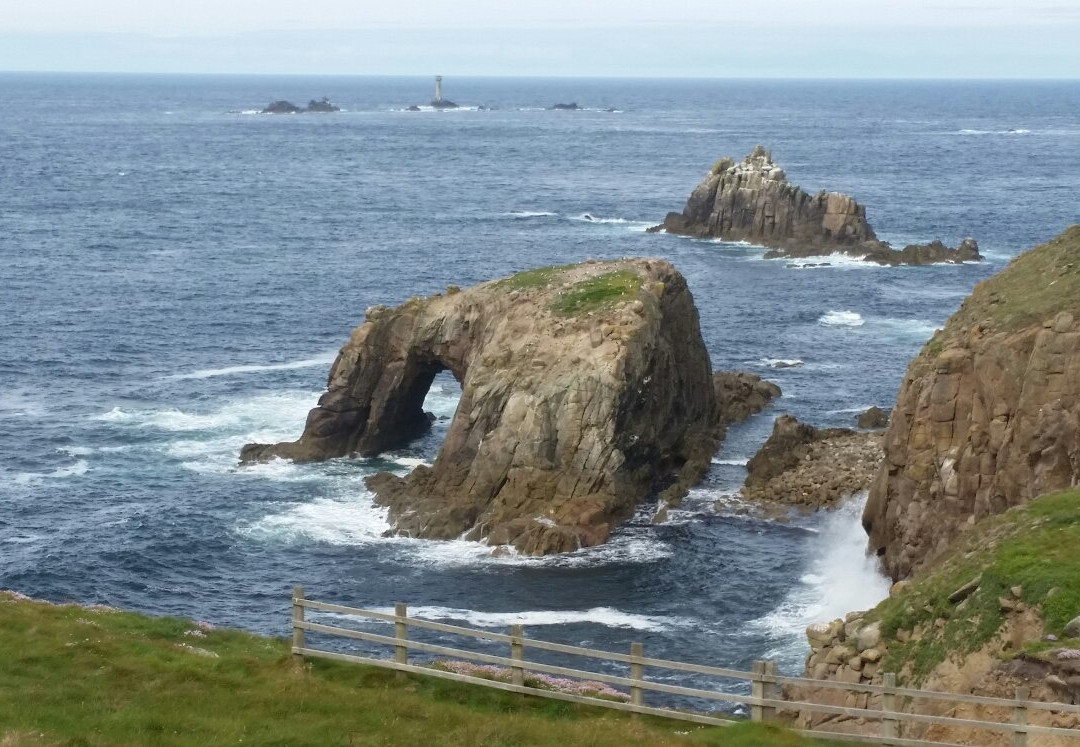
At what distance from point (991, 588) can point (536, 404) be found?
91.7 feet

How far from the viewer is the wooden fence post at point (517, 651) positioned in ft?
78.5

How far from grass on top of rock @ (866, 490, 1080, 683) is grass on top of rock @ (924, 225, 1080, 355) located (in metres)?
10.5

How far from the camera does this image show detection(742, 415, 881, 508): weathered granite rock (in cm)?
5722

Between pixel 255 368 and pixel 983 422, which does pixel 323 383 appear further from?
pixel 983 422

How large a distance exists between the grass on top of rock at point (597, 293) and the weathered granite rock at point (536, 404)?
0.09m

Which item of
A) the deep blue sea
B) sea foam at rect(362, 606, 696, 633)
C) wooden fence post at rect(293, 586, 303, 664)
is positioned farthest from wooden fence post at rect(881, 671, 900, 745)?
sea foam at rect(362, 606, 696, 633)

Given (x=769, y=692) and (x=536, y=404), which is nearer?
(x=769, y=692)

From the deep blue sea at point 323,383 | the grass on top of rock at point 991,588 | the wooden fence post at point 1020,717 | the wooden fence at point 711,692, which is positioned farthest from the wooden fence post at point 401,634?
the deep blue sea at point 323,383

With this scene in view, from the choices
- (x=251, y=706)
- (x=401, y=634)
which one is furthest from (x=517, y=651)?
(x=251, y=706)

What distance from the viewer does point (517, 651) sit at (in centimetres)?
2438

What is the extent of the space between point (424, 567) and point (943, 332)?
1975 centimetres

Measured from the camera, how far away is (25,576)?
50.2 meters

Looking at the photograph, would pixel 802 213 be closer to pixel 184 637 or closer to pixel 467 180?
pixel 467 180

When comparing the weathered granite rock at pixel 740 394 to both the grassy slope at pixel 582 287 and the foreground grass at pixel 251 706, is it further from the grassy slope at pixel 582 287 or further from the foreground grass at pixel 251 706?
the foreground grass at pixel 251 706
